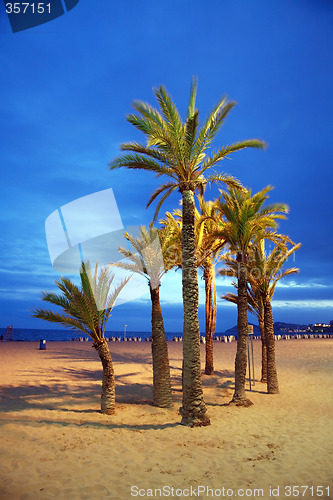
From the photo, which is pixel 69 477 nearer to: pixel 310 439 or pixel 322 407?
pixel 310 439

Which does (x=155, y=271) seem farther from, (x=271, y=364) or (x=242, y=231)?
(x=271, y=364)

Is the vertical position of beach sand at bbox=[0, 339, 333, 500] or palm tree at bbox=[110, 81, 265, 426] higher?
palm tree at bbox=[110, 81, 265, 426]

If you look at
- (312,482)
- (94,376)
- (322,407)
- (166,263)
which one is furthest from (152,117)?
(94,376)

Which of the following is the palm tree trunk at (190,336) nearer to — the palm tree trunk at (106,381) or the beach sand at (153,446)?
the beach sand at (153,446)

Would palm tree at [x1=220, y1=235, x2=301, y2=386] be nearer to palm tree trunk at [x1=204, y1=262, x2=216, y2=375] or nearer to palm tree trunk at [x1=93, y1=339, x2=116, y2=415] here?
palm tree trunk at [x1=204, y1=262, x2=216, y2=375]

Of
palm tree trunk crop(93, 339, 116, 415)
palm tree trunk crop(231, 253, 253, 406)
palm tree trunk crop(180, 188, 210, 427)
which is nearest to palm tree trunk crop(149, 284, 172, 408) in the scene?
palm tree trunk crop(93, 339, 116, 415)

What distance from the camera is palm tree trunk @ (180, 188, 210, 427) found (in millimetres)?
10242

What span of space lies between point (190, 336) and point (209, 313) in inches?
389

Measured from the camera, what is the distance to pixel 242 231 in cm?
1294

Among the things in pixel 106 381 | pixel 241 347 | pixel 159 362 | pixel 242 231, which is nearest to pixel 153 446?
pixel 106 381

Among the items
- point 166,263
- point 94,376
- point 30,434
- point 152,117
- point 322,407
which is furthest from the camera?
point 94,376

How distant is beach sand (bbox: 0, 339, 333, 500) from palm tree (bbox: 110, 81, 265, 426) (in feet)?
4.36

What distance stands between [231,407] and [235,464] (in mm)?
5564

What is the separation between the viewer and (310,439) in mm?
9023
